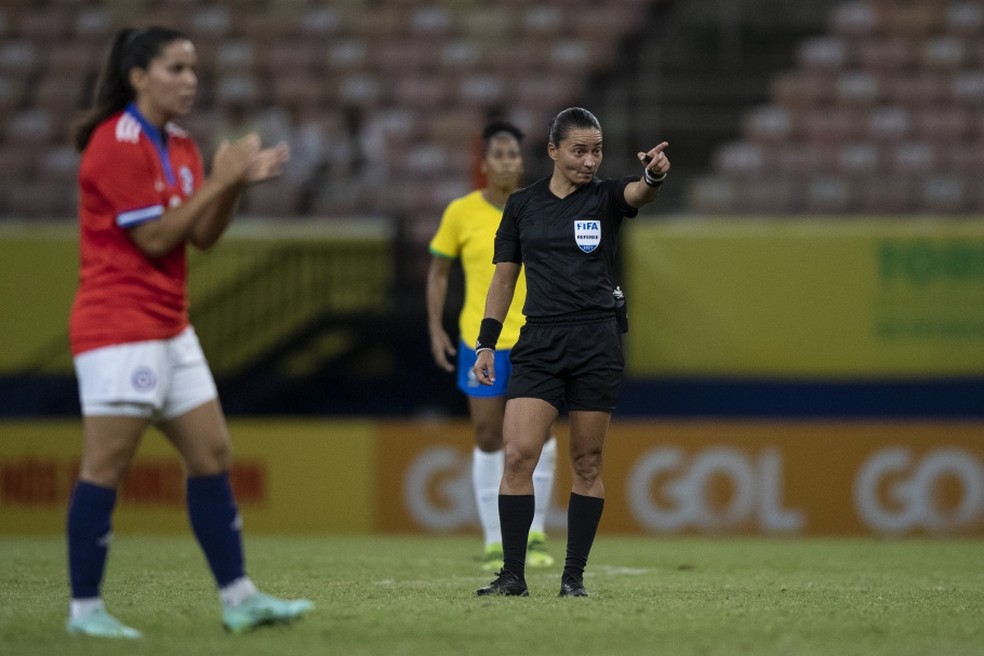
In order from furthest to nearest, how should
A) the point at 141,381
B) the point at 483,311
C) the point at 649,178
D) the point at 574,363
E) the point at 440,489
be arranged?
the point at 440,489 < the point at 483,311 < the point at 574,363 < the point at 649,178 < the point at 141,381

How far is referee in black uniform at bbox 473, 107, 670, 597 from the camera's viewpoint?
22.9 feet

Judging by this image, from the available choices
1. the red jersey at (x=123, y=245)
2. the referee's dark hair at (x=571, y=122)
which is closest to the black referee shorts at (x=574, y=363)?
the referee's dark hair at (x=571, y=122)

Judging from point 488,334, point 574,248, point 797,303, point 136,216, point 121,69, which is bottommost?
point 797,303

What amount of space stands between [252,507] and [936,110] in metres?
9.06

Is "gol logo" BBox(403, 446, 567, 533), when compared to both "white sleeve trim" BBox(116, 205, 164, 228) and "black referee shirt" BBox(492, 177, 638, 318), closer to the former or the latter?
"black referee shirt" BBox(492, 177, 638, 318)

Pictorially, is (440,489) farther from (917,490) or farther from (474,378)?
(474,378)

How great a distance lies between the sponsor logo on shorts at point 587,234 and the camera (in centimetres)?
700

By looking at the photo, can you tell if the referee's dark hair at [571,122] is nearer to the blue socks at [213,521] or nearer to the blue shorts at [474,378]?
the blue shorts at [474,378]

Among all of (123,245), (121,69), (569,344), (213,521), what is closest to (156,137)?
(121,69)

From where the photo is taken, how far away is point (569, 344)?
6.98 meters

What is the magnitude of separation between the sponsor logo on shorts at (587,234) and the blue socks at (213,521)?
2.10m

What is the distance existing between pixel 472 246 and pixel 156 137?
12.6 ft

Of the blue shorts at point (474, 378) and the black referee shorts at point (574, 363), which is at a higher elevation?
the black referee shorts at point (574, 363)

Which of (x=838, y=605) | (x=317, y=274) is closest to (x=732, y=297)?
(x=317, y=274)
